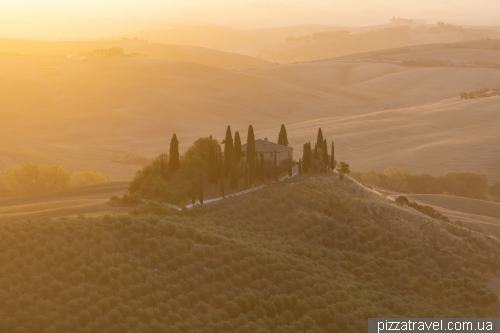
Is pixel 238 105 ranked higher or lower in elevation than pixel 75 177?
higher

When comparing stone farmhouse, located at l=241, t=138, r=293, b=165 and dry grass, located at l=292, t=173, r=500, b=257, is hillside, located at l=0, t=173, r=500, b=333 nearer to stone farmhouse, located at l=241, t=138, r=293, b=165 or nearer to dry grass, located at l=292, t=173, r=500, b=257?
dry grass, located at l=292, t=173, r=500, b=257

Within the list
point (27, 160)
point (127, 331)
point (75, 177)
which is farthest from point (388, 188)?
point (127, 331)

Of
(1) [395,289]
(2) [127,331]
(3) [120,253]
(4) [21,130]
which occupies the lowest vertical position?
(1) [395,289]

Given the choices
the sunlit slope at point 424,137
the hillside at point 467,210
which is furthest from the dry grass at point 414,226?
the sunlit slope at point 424,137

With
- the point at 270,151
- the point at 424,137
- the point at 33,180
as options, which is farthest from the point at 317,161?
the point at 424,137

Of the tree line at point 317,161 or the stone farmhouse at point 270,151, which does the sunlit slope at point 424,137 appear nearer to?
the tree line at point 317,161

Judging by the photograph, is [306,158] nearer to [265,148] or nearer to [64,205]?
[265,148]

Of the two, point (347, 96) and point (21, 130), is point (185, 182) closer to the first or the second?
point (21, 130)

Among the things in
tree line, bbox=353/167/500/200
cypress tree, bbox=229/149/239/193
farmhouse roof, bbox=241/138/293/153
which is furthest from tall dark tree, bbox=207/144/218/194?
tree line, bbox=353/167/500/200
